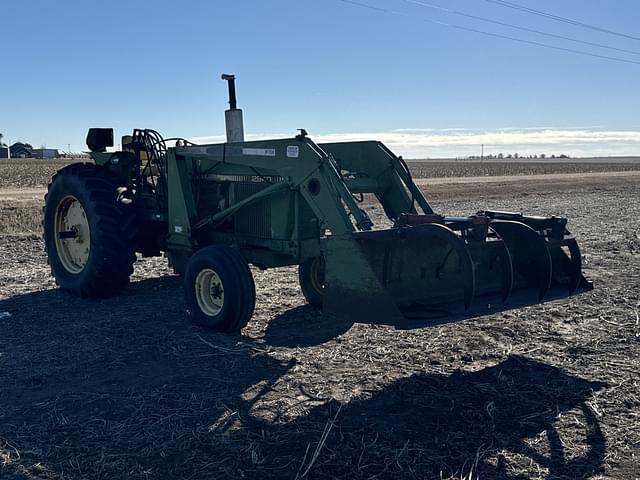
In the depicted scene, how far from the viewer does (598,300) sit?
315 inches

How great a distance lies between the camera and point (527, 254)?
6258 mm

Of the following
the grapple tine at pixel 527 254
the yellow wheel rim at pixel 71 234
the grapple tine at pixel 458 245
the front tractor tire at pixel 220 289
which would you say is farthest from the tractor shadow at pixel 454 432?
the yellow wheel rim at pixel 71 234

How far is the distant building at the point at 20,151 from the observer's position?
10362cm

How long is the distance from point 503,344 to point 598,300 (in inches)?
87.1

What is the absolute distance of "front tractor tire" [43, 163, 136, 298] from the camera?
7922 mm

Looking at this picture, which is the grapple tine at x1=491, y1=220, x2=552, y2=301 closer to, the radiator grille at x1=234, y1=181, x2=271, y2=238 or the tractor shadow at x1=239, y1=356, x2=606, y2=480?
the tractor shadow at x1=239, y1=356, x2=606, y2=480

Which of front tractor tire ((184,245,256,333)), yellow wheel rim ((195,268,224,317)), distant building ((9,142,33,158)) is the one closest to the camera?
front tractor tire ((184,245,256,333))

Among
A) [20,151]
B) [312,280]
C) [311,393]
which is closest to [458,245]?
[311,393]

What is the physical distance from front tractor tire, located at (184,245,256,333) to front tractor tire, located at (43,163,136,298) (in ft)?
4.61

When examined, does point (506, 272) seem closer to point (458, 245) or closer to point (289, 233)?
point (458, 245)

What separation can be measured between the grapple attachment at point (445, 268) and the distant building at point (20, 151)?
4223 inches

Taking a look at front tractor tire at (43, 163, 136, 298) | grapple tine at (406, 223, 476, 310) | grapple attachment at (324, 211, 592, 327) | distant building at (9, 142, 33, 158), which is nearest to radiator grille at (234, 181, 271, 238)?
front tractor tire at (43, 163, 136, 298)

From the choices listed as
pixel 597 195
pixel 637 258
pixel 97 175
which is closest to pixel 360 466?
pixel 97 175

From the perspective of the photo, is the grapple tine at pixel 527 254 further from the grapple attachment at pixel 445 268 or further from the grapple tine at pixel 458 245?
the grapple tine at pixel 458 245
